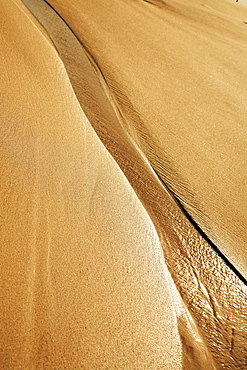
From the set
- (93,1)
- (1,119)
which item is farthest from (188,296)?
(93,1)

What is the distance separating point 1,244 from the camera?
913mm

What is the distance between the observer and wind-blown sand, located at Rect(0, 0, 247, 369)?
2.83ft

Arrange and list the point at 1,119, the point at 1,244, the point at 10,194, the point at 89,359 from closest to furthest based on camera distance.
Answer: the point at 89,359
the point at 1,244
the point at 10,194
the point at 1,119

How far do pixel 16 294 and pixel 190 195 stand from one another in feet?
2.09

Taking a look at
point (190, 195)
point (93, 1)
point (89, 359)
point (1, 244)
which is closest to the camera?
point (89, 359)

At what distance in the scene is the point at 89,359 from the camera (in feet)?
2.66

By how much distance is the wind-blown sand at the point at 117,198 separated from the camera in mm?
862

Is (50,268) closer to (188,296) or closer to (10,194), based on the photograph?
(10,194)

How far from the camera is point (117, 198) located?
3.79 feet

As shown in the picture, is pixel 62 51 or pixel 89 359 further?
pixel 62 51

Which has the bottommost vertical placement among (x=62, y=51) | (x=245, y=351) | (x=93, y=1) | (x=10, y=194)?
(x=245, y=351)

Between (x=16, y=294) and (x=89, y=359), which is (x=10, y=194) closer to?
(x=16, y=294)

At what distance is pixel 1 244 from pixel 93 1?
65.3 inches

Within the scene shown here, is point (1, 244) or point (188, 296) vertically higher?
point (1, 244)
